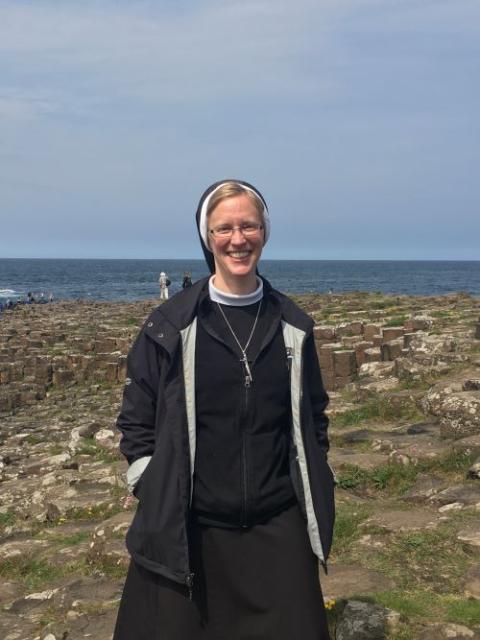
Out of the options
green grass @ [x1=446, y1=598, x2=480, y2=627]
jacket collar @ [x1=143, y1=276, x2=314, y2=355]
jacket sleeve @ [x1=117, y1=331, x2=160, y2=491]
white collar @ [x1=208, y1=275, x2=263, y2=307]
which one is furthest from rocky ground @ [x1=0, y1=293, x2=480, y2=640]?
white collar @ [x1=208, y1=275, x2=263, y2=307]

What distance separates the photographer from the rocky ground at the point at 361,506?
4820mm

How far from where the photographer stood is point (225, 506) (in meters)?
3.34

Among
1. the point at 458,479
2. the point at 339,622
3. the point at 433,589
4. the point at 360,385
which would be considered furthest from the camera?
the point at 360,385

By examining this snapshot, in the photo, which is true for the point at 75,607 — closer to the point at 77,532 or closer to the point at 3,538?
the point at 77,532

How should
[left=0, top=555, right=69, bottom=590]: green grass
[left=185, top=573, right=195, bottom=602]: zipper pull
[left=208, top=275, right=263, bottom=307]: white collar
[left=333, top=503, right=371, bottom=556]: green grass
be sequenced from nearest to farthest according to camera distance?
1. [left=185, top=573, right=195, bottom=602]: zipper pull
2. [left=208, top=275, right=263, bottom=307]: white collar
3. [left=333, top=503, right=371, bottom=556]: green grass
4. [left=0, top=555, right=69, bottom=590]: green grass

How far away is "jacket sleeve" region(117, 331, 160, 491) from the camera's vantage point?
348 cm

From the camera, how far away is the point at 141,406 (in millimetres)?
3502

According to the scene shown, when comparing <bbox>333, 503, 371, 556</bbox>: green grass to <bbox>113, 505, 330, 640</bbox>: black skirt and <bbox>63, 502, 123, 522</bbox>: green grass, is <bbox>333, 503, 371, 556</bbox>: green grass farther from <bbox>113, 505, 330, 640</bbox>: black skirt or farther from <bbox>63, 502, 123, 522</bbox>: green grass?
<bbox>63, 502, 123, 522</bbox>: green grass

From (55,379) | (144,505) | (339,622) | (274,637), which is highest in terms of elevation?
(144,505)

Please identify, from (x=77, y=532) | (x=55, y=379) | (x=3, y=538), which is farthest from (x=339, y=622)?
(x=55, y=379)

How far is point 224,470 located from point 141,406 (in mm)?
484

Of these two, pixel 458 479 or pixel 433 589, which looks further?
pixel 458 479

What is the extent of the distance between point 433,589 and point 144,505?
7.73 ft

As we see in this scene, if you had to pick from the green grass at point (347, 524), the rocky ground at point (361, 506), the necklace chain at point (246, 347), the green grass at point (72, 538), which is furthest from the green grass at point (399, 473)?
the necklace chain at point (246, 347)
